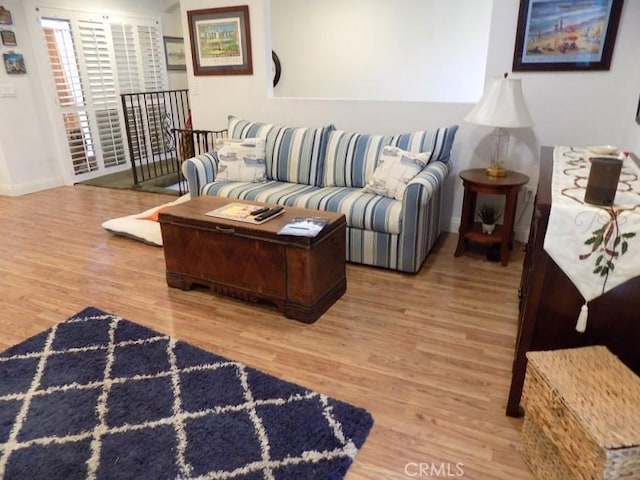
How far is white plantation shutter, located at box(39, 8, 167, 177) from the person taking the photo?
507 cm

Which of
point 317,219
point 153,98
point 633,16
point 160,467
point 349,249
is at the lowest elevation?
point 160,467

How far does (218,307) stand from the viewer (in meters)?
2.59

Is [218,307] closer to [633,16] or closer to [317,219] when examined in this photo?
[317,219]

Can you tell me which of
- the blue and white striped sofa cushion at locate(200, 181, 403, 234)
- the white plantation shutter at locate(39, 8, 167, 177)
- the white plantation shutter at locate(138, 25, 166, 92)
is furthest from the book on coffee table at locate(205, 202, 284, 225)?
the white plantation shutter at locate(138, 25, 166, 92)

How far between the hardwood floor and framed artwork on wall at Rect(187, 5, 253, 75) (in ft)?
6.38

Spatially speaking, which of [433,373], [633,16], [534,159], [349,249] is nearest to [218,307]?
[349,249]

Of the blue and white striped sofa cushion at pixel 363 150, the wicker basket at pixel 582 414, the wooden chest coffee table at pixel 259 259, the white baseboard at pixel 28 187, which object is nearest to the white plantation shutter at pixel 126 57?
the white baseboard at pixel 28 187

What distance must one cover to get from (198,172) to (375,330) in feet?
6.42

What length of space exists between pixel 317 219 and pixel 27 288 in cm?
194

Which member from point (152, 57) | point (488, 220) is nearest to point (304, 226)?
point (488, 220)

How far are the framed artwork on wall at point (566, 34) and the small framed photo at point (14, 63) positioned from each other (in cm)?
486

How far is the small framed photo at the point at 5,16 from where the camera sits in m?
4.43

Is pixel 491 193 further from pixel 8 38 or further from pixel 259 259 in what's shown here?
pixel 8 38

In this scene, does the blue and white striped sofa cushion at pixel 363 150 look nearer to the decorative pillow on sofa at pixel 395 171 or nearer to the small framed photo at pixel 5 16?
the decorative pillow on sofa at pixel 395 171
